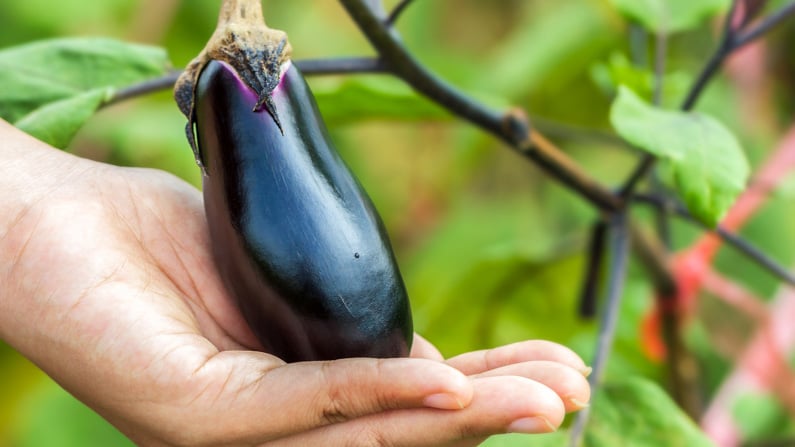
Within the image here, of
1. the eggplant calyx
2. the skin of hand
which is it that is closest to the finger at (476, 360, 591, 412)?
the skin of hand

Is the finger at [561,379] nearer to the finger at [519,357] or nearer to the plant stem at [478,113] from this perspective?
the finger at [519,357]

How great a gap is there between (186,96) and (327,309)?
12 cm

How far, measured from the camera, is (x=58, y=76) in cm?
62

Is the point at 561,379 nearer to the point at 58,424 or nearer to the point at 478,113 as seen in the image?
the point at 478,113

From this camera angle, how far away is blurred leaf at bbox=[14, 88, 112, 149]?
1.84 ft

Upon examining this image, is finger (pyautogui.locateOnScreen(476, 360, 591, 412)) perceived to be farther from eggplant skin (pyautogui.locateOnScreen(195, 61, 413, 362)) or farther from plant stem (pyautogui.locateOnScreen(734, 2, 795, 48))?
plant stem (pyautogui.locateOnScreen(734, 2, 795, 48))

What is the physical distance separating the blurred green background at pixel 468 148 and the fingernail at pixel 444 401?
35 cm

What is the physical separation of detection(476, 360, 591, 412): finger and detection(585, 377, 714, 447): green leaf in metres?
0.26

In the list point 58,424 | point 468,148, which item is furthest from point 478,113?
point 58,424

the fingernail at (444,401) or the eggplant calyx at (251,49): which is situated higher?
the eggplant calyx at (251,49)

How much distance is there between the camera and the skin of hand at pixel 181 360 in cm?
39

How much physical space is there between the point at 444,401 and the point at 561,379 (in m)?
0.05

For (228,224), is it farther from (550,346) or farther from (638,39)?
(638,39)

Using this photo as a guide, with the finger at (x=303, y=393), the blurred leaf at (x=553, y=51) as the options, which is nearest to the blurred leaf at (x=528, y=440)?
the finger at (x=303, y=393)
